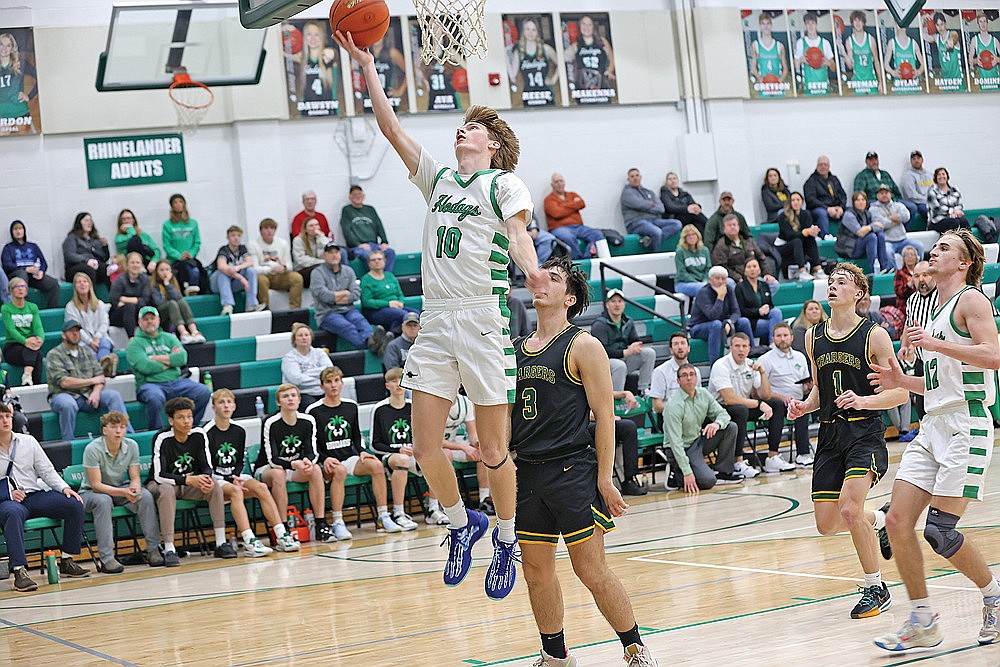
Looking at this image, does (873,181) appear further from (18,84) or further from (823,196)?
(18,84)

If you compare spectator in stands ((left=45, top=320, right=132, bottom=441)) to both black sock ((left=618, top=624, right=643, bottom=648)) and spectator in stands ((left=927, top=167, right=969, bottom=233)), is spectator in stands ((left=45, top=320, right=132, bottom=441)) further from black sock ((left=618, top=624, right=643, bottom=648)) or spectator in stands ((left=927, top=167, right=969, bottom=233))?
spectator in stands ((left=927, top=167, right=969, bottom=233))

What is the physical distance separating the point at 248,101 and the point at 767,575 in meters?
10.3

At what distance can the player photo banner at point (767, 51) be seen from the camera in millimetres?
17469

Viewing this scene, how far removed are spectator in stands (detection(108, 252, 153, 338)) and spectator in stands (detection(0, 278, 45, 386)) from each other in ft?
2.91

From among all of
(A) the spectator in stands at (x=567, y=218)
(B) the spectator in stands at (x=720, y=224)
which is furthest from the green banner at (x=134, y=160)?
(B) the spectator in stands at (x=720, y=224)

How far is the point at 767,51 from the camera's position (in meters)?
17.6

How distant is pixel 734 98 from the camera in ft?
56.9

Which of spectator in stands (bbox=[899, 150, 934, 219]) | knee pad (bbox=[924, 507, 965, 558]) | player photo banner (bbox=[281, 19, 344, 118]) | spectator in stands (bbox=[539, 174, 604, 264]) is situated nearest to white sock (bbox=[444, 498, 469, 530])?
knee pad (bbox=[924, 507, 965, 558])

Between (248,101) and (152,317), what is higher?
(248,101)

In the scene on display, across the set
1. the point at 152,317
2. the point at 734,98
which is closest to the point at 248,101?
the point at 152,317

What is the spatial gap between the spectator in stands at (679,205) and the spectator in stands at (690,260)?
4.98 ft

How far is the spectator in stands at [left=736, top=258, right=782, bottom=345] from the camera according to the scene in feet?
44.1

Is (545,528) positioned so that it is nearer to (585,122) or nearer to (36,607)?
(36,607)

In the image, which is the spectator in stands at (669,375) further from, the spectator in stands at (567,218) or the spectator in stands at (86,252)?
the spectator in stands at (86,252)
